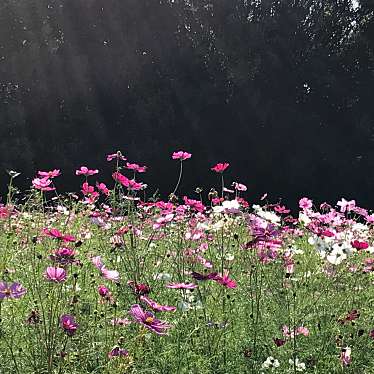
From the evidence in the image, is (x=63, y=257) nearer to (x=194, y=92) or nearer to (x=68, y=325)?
(x=68, y=325)

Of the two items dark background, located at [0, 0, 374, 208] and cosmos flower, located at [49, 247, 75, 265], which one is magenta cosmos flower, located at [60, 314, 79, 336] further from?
dark background, located at [0, 0, 374, 208]

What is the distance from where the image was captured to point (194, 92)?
13.4 meters

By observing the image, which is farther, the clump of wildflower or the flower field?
the clump of wildflower

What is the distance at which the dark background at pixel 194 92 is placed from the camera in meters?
12.8

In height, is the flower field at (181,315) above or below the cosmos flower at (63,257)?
below

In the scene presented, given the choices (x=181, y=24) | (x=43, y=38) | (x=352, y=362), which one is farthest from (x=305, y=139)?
(x=352, y=362)

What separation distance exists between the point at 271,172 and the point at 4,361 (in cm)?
1153

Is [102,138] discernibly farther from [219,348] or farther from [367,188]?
[219,348]

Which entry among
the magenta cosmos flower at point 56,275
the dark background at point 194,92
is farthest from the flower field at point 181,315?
the dark background at point 194,92

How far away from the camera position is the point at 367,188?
1305 centimetres

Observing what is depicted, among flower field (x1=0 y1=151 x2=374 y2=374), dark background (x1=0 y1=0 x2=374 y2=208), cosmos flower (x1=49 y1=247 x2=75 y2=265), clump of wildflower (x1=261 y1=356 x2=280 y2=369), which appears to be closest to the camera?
cosmos flower (x1=49 y1=247 x2=75 y2=265)

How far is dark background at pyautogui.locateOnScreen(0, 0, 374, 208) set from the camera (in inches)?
505

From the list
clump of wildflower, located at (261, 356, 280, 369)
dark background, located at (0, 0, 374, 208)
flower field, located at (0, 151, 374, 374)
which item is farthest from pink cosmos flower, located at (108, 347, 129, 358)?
dark background, located at (0, 0, 374, 208)

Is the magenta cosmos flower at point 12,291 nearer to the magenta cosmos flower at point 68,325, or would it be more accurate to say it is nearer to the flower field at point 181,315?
the flower field at point 181,315
